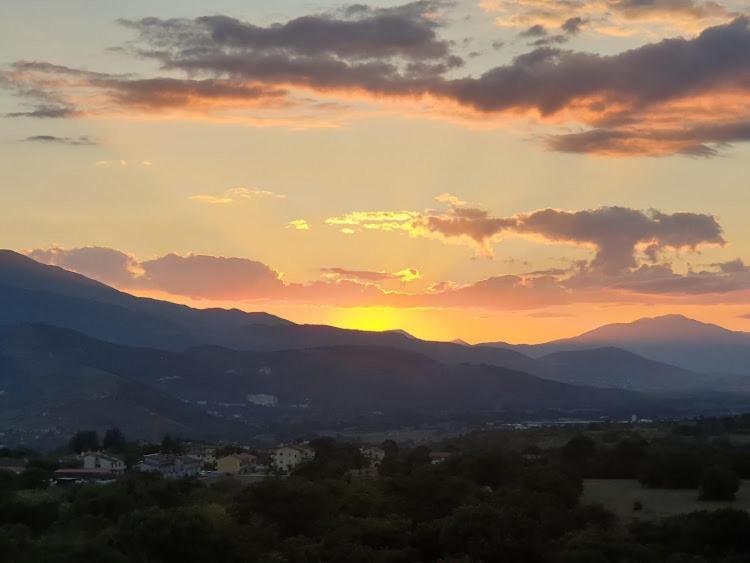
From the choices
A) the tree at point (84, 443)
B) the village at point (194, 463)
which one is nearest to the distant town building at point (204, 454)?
the village at point (194, 463)

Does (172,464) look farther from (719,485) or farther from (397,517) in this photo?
(397,517)

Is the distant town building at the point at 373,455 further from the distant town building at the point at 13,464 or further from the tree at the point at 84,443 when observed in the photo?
the tree at the point at 84,443

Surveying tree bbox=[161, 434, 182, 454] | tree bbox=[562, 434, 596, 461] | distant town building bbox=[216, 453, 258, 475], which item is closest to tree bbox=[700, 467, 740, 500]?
tree bbox=[562, 434, 596, 461]

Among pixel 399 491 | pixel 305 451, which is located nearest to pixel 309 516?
pixel 399 491

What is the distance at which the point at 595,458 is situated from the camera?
84.7m

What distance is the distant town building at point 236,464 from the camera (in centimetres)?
10201

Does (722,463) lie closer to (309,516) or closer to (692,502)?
(692,502)

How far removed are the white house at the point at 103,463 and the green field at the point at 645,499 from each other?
41017 mm

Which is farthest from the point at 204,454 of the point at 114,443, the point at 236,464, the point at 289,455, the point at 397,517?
the point at 397,517

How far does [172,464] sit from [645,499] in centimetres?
4534

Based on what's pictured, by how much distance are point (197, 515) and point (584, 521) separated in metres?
17.0

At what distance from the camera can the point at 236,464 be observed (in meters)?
103

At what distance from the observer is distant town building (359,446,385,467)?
320 feet

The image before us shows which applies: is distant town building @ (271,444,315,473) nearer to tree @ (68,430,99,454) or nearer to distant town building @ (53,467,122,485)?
distant town building @ (53,467,122,485)
